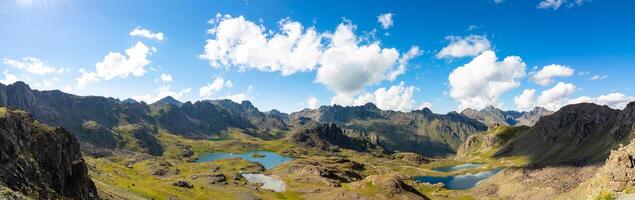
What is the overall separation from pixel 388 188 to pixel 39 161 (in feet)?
430

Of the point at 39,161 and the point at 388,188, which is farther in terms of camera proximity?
the point at 388,188

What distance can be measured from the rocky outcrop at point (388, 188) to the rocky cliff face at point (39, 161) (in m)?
110

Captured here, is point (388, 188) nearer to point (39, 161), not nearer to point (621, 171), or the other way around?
point (39, 161)

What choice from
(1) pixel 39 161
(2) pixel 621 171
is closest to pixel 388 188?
(1) pixel 39 161

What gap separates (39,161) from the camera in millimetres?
72688

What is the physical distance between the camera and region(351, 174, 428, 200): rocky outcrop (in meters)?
172

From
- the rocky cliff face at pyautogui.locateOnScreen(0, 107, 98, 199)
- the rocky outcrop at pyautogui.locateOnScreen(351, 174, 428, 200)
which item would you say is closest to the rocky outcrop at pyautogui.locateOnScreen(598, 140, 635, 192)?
the rocky cliff face at pyautogui.locateOnScreen(0, 107, 98, 199)

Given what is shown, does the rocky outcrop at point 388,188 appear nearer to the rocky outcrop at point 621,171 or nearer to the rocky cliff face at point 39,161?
the rocky cliff face at point 39,161

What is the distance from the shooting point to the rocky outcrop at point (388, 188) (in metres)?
172

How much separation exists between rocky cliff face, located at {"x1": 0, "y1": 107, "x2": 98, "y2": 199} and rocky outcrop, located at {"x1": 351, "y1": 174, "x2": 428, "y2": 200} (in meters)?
110

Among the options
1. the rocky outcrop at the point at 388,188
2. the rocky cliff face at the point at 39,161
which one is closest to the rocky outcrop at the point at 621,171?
the rocky cliff face at the point at 39,161

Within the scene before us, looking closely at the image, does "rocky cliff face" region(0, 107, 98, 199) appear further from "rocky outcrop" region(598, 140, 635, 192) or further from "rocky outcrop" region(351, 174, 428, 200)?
"rocky outcrop" region(351, 174, 428, 200)

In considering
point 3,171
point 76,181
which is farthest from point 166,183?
point 3,171

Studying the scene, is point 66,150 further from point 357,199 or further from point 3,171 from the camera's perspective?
point 357,199
